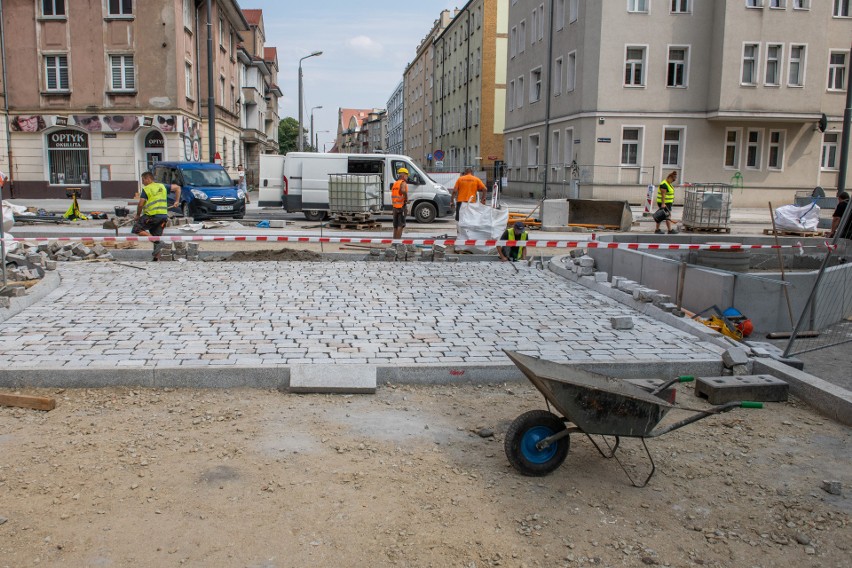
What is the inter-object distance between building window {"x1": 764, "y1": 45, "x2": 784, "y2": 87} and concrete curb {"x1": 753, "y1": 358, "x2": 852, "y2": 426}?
29.6m

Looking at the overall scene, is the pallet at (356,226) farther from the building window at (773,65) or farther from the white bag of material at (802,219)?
the building window at (773,65)

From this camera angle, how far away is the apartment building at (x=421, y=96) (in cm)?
7644

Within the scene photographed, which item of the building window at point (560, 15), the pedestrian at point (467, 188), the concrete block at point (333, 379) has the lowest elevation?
the concrete block at point (333, 379)

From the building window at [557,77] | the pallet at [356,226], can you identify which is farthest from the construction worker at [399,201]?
the building window at [557,77]

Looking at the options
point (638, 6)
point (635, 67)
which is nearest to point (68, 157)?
point (635, 67)

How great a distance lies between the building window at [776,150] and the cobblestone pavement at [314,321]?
86.8ft

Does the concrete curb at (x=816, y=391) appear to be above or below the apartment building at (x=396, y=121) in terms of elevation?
below

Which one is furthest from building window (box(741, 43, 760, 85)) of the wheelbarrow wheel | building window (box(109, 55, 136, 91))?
the wheelbarrow wheel

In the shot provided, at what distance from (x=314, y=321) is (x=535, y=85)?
35.5m

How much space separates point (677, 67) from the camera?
3325 centimetres

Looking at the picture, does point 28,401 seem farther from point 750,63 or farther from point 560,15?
point 560,15

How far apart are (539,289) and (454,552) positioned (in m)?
7.31

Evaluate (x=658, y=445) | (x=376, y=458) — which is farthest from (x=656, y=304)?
(x=376, y=458)

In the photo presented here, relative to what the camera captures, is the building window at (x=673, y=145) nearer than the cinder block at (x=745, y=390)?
No
